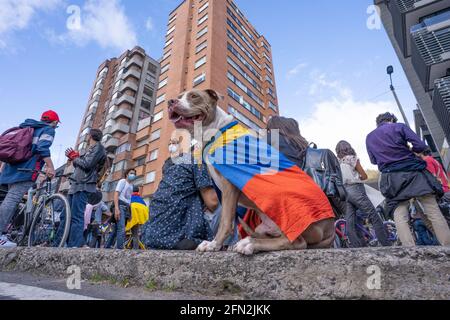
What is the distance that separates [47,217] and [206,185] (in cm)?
297

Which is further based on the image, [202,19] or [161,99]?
[202,19]

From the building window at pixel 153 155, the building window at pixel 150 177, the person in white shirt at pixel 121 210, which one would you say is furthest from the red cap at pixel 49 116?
the building window at pixel 153 155

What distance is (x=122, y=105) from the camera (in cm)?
4009

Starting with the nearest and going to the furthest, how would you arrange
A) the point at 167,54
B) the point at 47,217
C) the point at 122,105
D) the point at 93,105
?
the point at 47,217
the point at 167,54
the point at 122,105
the point at 93,105

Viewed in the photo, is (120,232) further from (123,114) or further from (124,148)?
(123,114)

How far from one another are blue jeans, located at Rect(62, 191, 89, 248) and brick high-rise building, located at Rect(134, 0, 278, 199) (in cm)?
2368

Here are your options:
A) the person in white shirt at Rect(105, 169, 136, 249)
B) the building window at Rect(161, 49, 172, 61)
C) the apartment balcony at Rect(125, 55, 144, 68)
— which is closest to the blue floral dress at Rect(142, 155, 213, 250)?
the person in white shirt at Rect(105, 169, 136, 249)

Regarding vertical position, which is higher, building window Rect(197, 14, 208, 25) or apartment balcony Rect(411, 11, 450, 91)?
building window Rect(197, 14, 208, 25)

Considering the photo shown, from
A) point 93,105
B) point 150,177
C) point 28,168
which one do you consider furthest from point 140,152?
point 28,168

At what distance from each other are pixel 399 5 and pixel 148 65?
37.3 m

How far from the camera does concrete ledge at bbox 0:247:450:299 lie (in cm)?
113

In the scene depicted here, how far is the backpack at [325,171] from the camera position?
10.9 feet

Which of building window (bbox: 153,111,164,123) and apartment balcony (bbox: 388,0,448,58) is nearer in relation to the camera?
apartment balcony (bbox: 388,0,448,58)

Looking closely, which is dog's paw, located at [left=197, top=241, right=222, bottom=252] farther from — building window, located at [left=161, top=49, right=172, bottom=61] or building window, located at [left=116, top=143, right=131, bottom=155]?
building window, located at [left=161, top=49, right=172, bottom=61]
